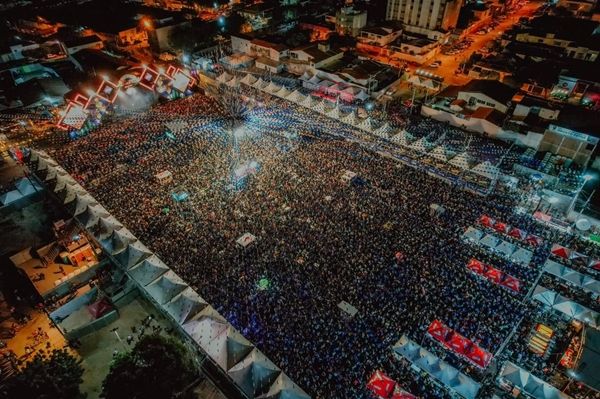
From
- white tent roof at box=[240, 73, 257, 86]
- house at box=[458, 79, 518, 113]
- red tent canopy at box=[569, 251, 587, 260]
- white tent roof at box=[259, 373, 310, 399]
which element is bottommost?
red tent canopy at box=[569, 251, 587, 260]

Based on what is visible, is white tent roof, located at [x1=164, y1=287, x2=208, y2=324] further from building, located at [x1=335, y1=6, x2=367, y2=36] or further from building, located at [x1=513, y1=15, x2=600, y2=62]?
building, located at [x1=513, y1=15, x2=600, y2=62]

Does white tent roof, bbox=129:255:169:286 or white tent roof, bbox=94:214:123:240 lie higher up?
white tent roof, bbox=94:214:123:240

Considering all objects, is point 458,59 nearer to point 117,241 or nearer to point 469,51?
point 469,51

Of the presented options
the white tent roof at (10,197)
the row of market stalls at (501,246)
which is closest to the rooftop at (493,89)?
the row of market stalls at (501,246)

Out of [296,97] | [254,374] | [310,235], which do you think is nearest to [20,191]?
[310,235]

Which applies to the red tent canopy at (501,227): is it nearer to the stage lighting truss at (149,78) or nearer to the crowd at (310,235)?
the crowd at (310,235)

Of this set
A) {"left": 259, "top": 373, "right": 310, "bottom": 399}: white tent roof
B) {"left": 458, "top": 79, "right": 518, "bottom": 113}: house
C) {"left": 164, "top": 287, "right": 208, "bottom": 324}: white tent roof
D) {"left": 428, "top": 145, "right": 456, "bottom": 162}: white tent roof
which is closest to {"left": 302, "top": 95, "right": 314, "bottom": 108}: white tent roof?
{"left": 428, "top": 145, "right": 456, "bottom": 162}: white tent roof

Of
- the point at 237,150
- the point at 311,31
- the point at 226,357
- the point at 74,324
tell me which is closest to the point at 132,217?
the point at 74,324
